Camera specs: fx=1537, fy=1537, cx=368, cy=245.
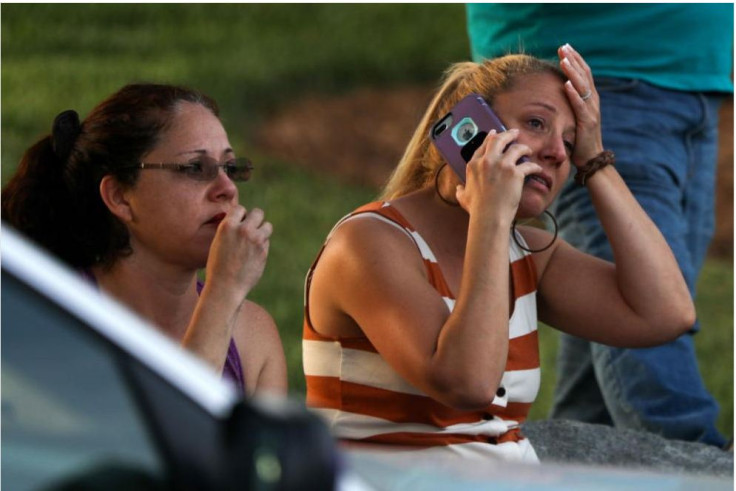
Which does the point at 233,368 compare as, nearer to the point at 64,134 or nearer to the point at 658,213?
the point at 64,134

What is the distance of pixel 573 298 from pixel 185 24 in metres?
9.89

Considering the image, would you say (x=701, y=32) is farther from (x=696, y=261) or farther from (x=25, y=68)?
(x=25, y=68)

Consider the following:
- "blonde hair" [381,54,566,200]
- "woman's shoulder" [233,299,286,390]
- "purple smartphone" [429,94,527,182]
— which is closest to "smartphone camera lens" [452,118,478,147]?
"purple smartphone" [429,94,527,182]

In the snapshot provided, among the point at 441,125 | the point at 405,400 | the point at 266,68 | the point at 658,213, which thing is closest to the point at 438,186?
the point at 441,125

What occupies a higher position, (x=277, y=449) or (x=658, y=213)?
(x=277, y=449)

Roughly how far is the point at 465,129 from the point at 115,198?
0.75m

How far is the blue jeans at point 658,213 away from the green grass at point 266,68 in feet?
10.2

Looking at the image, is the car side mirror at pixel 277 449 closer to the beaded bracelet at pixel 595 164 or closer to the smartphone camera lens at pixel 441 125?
the smartphone camera lens at pixel 441 125

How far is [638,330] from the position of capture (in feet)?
11.5

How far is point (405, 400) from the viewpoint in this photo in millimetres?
3170

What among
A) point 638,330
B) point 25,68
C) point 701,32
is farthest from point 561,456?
point 25,68

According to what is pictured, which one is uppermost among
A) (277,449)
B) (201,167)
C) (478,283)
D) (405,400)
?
(201,167)

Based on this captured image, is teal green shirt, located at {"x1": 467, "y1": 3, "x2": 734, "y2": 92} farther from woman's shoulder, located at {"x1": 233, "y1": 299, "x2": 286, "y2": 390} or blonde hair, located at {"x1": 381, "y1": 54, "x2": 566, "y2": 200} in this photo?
woman's shoulder, located at {"x1": 233, "y1": 299, "x2": 286, "y2": 390}

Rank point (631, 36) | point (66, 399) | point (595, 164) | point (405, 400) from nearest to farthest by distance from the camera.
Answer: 1. point (66, 399)
2. point (405, 400)
3. point (595, 164)
4. point (631, 36)
